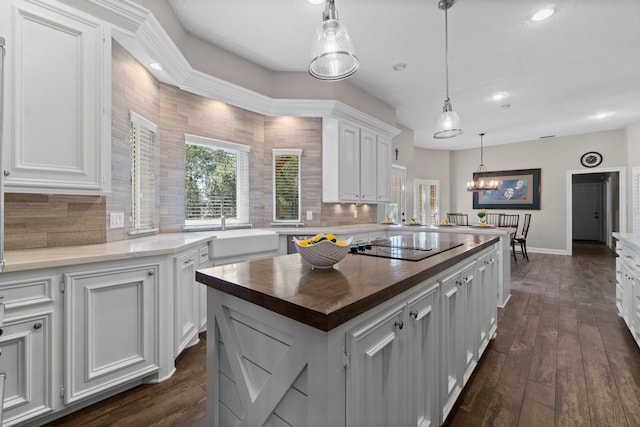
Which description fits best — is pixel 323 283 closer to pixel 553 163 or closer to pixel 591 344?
pixel 591 344

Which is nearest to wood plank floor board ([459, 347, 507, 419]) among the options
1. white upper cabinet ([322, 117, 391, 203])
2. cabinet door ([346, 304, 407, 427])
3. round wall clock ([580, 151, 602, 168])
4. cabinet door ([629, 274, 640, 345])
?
cabinet door ([346, 304, 407, 427])

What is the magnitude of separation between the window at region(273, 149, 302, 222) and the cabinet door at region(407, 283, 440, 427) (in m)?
2.95

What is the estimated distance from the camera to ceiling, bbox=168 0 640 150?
2.78 meters

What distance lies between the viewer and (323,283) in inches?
44.8

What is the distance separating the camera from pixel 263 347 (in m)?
1.05

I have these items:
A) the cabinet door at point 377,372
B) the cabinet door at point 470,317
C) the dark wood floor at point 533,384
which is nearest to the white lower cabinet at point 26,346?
the dark wood floor at point 533,384

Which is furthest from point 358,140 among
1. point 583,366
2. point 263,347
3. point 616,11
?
point 263,347

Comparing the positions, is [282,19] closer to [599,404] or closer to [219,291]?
[219,291]

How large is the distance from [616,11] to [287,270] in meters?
3.94

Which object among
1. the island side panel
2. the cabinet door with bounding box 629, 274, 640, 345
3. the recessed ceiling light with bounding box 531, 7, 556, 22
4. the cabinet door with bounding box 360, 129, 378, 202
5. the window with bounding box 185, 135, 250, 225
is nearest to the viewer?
the island side panel

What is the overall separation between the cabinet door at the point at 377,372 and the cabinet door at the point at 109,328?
1.60 metres

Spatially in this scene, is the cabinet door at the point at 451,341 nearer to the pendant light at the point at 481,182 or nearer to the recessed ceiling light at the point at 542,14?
the recessed ceiling light at the point at 542,14

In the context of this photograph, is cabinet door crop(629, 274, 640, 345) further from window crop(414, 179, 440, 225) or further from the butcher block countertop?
window crop(414, 179, 440, 225)

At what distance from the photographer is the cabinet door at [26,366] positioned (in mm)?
1478
